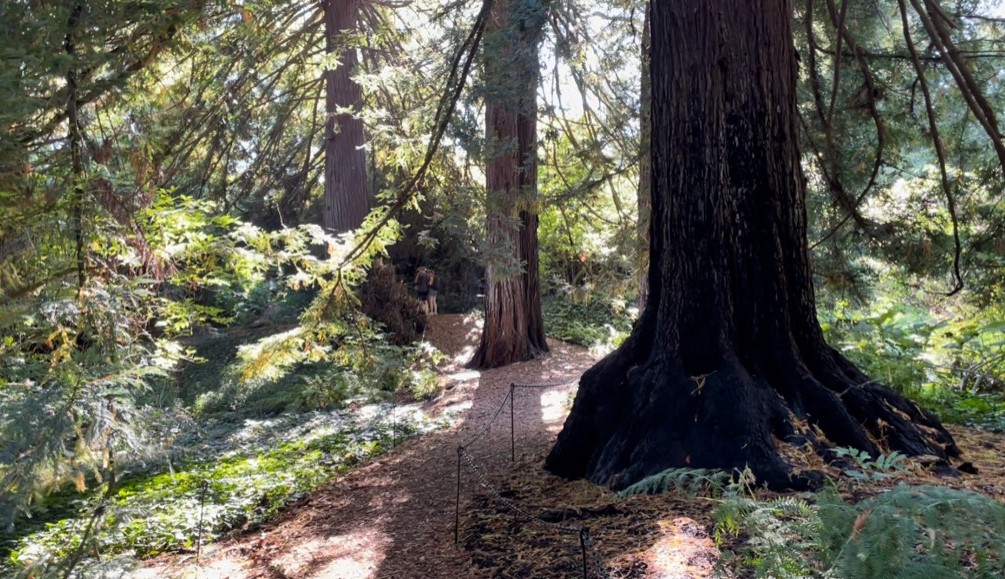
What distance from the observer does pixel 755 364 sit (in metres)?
5.29

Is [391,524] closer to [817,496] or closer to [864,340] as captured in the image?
[817,496]

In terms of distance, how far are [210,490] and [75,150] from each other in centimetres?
337

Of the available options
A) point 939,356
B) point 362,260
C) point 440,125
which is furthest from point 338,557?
point 939,356

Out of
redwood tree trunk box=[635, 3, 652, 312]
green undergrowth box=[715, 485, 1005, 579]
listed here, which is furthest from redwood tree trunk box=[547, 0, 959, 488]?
redwood tree trunk box=[635, 3, 652, 312]

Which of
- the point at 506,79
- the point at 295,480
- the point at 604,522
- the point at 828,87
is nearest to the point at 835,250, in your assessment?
the point at 828,87

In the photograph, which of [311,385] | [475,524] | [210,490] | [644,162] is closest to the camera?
[475,524]

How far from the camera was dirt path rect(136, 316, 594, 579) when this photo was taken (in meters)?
5.55

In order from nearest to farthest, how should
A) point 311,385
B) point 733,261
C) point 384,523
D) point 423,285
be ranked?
1. point 733,261
2. point 384,523
3. point 311,385
4. point 423,285

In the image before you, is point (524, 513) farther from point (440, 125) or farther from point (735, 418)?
point (440, 125)

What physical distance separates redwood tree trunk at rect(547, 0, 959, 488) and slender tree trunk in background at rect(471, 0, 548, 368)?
11.6 ft

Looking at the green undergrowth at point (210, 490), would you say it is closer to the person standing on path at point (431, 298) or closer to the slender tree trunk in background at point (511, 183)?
the slender tree trunk in background at point (511, 183)

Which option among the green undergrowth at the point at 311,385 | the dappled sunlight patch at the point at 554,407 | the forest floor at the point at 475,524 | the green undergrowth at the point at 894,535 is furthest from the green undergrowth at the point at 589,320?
the green undergrowth at the point at 894,535

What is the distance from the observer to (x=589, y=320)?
1944 centimetres

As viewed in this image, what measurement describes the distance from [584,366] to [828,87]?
7.04 metres
